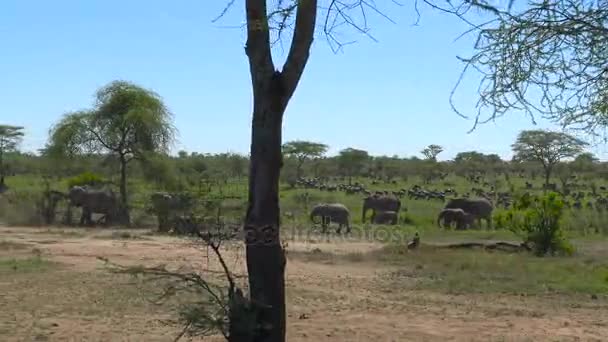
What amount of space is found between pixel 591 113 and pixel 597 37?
56 centimetres

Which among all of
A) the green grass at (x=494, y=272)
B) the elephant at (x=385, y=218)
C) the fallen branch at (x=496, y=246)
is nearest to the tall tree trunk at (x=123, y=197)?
the elephant at (x=385, y=218)

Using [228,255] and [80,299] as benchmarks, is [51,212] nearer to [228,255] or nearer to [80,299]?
[228,255]

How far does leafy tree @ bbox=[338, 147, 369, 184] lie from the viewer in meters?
63.3

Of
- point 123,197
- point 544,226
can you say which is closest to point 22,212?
point 123,197

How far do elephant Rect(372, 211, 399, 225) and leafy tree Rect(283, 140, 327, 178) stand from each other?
101 ft

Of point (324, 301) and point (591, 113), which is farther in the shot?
point (324, 301)

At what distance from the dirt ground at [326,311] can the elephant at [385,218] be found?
13.7 m

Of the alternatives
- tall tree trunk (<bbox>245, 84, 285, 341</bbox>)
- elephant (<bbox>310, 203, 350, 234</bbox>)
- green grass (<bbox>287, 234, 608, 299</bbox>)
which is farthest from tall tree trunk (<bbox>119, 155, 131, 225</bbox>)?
tall tree trunk (<bbox>245, 84, 285, 341</bbox>)

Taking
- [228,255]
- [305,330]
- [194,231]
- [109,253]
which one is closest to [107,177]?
[109,253]

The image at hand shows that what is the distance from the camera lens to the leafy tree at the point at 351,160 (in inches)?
2493

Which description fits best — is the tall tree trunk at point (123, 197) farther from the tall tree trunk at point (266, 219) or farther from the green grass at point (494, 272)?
the tall tree trunk at point (266, 219)

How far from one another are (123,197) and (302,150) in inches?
1408

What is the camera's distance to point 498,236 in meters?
22.4

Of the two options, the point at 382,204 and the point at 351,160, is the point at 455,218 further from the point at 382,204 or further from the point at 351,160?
the point at 351,160
